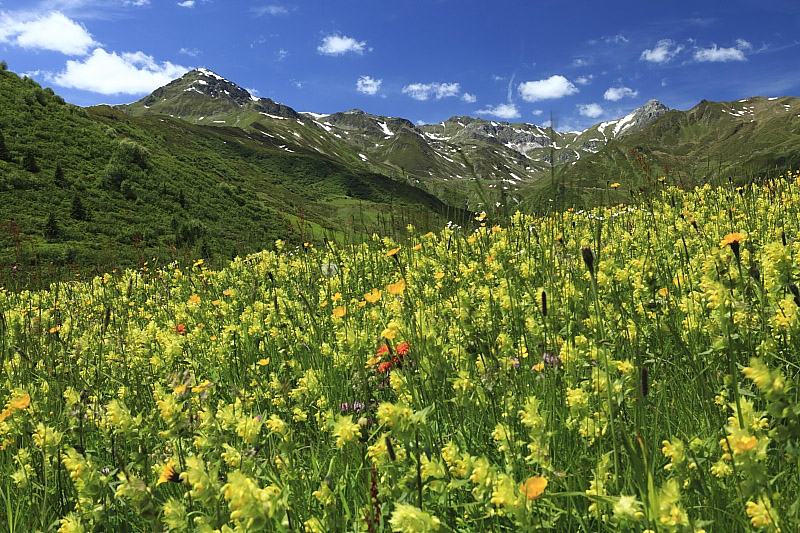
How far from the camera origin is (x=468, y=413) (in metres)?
2.45

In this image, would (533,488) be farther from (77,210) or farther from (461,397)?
(77,210)

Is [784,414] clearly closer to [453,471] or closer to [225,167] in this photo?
[453,471]

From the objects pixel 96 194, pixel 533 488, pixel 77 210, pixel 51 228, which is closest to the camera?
pixel 533 488

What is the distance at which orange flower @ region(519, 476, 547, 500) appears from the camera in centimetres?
131

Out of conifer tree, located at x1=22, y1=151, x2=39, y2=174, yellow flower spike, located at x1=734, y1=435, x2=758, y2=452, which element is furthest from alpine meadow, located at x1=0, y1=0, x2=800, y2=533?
conifer tree, located at x1=22, y1=151, x2=39, y2=174

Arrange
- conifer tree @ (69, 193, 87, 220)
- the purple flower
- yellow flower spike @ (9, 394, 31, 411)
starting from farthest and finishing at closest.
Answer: conifer tree @ (69, 193, 87, 220), yellow flower spike @ (9, 394, 31, 411), the purple flower

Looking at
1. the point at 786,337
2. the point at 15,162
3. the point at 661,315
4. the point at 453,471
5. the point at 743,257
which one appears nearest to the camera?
the point at 453,471

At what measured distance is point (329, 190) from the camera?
538 feet

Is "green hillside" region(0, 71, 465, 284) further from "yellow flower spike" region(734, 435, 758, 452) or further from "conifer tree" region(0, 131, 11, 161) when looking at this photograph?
"yellow flower spike" region(734, 435, 758, 452)

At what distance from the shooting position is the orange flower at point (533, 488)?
1313 mm

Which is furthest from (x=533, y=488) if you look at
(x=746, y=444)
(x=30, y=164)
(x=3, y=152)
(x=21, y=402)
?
(x=3, y=152)

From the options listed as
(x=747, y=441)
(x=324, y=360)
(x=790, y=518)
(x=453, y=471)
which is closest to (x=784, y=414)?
(x=747, y=441)

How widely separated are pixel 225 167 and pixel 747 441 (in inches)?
3478

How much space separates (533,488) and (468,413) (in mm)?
1107
